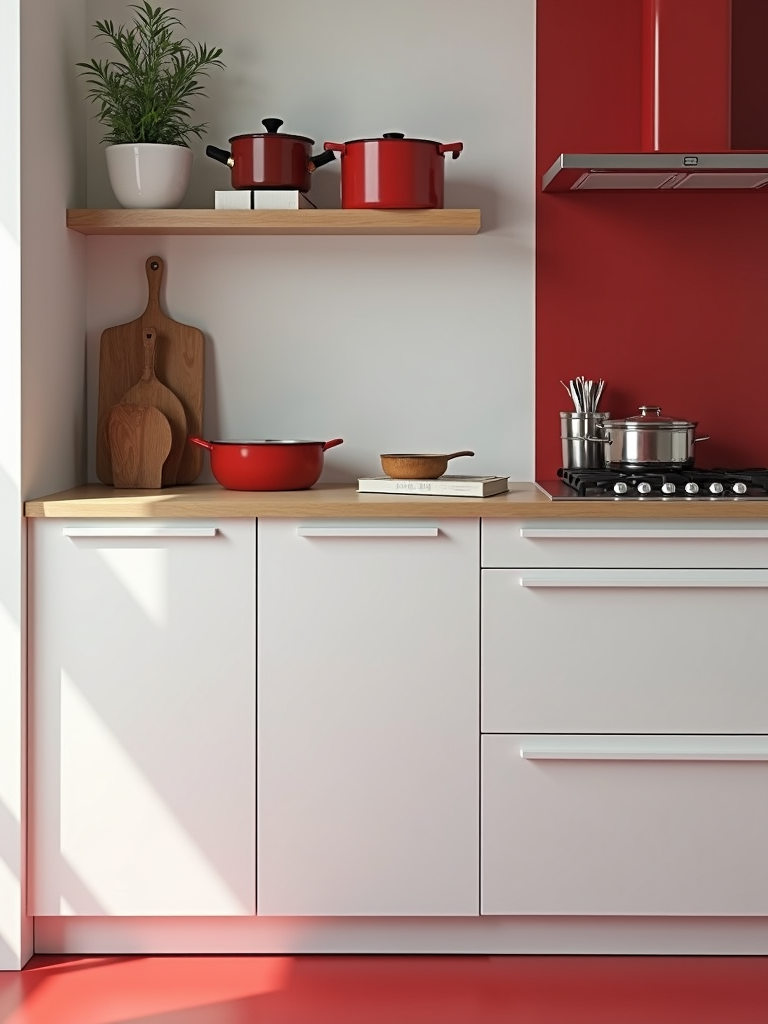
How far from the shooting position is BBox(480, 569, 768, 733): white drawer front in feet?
7.95

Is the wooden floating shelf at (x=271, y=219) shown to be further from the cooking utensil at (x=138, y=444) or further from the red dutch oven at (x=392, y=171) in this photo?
the cooking utensil at (x=138, y=444)

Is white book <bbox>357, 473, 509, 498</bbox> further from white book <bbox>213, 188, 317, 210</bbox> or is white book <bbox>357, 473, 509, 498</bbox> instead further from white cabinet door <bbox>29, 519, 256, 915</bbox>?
white book <bbox>213, 188, 317, 210</bbox>

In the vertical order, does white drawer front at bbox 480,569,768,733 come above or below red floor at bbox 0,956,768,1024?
above

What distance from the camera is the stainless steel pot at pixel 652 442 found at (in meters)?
2.69

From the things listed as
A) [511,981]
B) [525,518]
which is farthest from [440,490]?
[511,981]

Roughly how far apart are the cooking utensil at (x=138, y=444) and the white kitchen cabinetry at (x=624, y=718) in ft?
2.94

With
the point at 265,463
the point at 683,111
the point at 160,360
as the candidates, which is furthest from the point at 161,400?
the point at 683,111

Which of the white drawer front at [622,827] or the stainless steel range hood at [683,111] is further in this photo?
the stainless steel range hood at [683,111]

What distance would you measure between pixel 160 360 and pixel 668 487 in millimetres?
1326

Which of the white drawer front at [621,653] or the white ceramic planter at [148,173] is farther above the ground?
the white ceramic planter at [148,173]

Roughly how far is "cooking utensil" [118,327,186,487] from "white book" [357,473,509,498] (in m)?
0.53

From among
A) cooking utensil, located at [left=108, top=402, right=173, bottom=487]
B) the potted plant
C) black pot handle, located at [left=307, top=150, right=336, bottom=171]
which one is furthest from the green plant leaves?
cooking utensil, located at [left=108, top=402, right=173, bottom=487]

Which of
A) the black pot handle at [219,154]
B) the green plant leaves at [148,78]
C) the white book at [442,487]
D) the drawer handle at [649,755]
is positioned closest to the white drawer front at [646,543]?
the white book at [442,487]

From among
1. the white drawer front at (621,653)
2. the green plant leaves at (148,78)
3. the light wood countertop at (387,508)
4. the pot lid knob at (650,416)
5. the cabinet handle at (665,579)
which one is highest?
the green plant leaves at (148,78)
